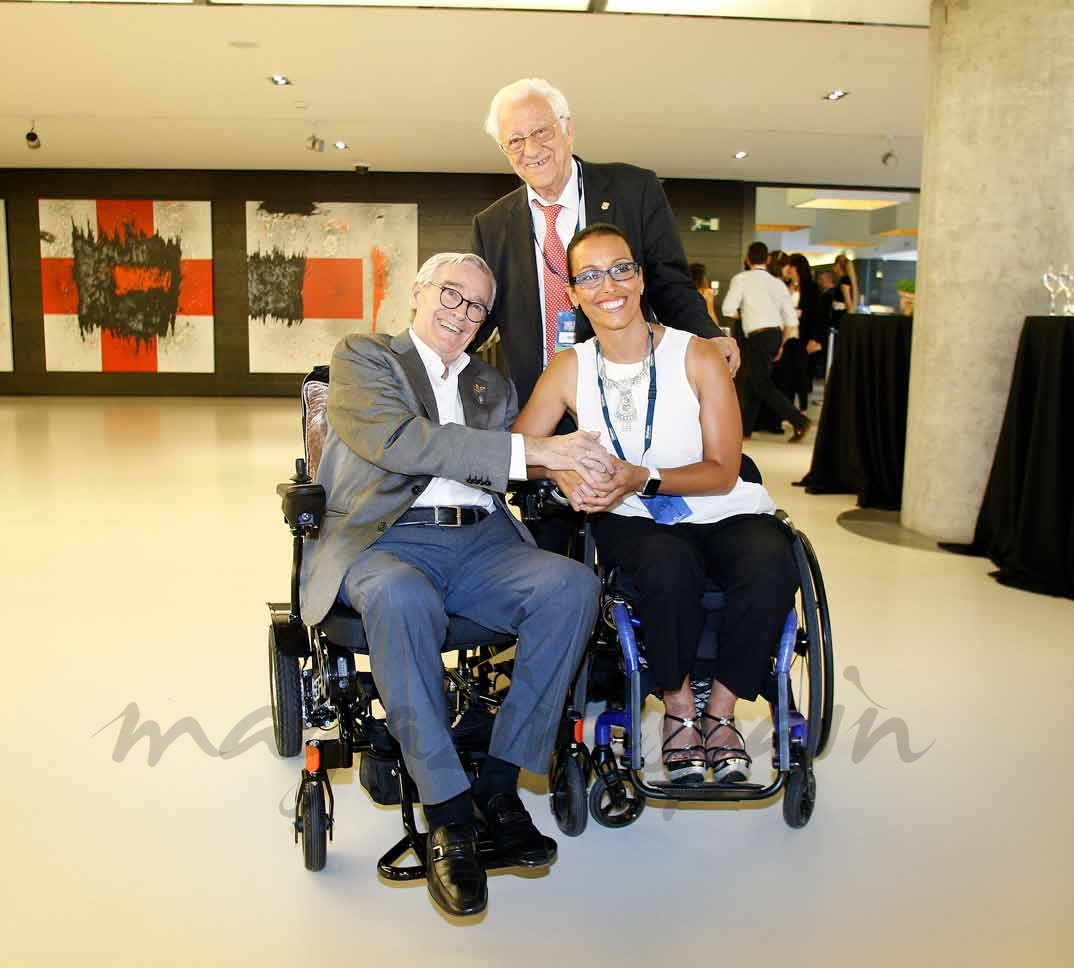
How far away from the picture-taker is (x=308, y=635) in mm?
2389

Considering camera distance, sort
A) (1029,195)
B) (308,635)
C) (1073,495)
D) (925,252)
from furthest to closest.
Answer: (925,252) < (1029,195) < (1073,495) < (308,635)

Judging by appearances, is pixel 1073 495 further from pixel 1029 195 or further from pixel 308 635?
pixel 308 635

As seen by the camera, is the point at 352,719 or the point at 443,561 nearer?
the point at 352,719

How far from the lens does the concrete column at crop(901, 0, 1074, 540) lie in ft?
16.5

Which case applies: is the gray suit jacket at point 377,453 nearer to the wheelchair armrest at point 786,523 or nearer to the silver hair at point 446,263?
the silver hair at point 446,263

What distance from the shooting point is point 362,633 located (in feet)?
6.93

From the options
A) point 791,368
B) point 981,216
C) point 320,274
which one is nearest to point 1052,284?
point 981,216

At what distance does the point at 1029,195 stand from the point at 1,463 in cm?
692

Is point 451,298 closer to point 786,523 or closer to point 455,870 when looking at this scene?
point 786,523

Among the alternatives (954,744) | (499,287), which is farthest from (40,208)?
(954,744)

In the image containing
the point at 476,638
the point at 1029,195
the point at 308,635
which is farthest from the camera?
the point at 1029,195

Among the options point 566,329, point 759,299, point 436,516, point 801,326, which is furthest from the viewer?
point 801,326

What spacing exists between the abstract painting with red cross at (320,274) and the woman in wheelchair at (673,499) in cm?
1317

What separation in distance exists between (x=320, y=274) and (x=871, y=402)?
34.8 feet
